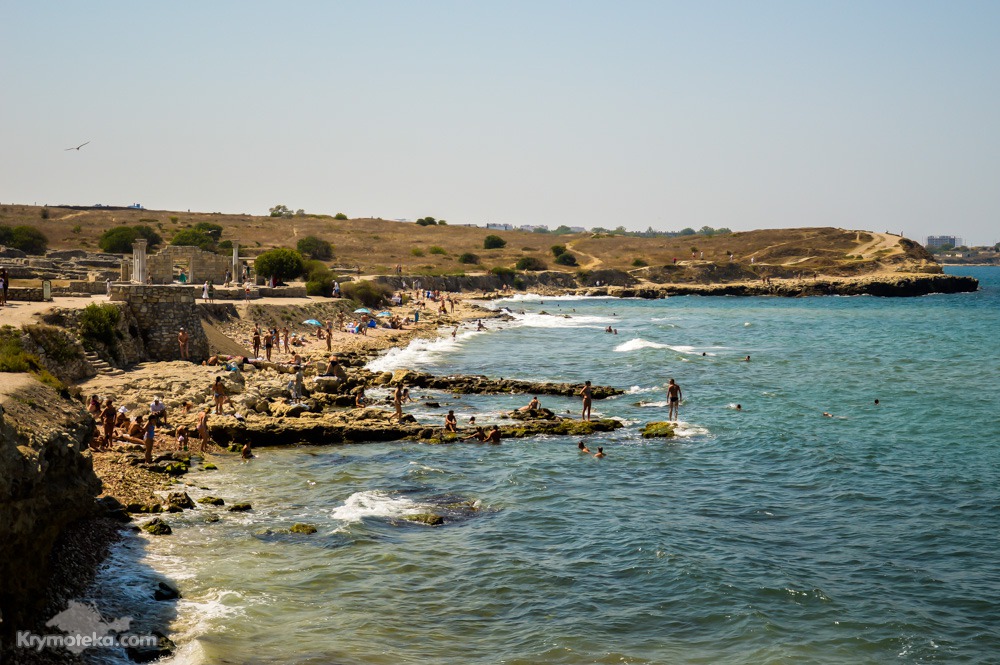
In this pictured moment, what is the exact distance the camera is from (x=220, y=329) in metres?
37.8

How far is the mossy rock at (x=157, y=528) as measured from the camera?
1569 centimetres

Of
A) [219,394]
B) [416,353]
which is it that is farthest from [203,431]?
[416,353]

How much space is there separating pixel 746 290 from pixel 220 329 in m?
79.1

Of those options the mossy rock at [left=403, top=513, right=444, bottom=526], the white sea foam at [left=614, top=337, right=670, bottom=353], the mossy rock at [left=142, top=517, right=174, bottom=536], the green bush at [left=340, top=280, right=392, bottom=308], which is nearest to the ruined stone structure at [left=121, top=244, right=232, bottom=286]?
the green bush at [left=340, top=280, right=392, bottom=308]

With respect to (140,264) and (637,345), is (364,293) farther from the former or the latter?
(140,264)

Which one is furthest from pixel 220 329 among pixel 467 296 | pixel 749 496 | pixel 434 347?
pixel 467 296

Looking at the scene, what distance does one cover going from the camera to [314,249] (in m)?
95.0

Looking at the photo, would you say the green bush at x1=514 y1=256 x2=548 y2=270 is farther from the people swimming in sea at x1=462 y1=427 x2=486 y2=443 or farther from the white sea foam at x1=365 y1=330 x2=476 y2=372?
the people swimming in sea at x1=462 y1=427 x2=486 y2=443

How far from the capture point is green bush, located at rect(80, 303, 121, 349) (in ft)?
89.7

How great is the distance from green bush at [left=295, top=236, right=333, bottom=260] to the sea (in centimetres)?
6476

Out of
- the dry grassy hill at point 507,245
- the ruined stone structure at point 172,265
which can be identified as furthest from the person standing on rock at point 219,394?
the dry grassy hill at point 507,245

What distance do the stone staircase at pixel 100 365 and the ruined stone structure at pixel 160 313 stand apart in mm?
3594

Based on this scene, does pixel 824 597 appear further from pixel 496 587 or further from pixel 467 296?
pixel 467 296

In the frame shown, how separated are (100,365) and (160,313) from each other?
4547 mm
